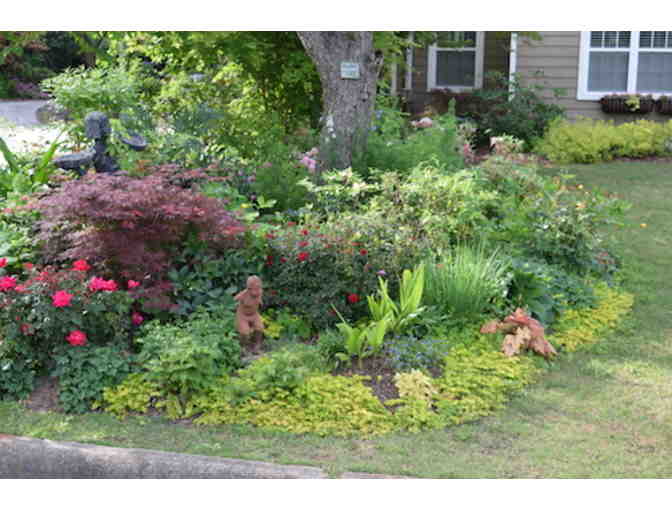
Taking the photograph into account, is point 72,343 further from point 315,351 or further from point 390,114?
point 390,114

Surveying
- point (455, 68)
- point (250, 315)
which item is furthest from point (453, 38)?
point (250, 315)

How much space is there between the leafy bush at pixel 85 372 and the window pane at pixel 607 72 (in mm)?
11761

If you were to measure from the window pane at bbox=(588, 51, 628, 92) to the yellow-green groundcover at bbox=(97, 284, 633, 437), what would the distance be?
Result: 1060cm

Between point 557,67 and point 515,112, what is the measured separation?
5.53 feet

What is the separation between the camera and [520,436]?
4.21 m

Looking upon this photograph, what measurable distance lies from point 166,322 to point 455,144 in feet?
16.4

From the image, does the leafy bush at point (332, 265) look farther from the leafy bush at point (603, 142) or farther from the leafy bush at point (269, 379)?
the leafy bush at point (603, 142)

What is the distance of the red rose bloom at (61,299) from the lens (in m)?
4.53

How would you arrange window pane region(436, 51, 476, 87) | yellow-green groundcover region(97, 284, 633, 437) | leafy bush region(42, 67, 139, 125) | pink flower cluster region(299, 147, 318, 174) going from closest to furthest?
yellow-green groundcover region(97, 284, 633, 437) < pink flower cluster region(299, 147, 318, 174) < leafy bush region(42, 67, 139, 125) < window pane region(436, 51, 476, 87)

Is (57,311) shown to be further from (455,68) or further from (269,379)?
(455,68)

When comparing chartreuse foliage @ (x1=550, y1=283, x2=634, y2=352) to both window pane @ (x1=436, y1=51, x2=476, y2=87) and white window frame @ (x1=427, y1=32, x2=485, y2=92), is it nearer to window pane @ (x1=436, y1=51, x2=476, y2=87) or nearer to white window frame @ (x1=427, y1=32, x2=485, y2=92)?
white window frame @ (x1=427, y1=32, x2=485, y2=92)

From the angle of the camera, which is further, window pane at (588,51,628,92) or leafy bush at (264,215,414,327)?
window pane at (588,51,628,92)

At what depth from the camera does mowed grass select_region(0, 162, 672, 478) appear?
12.8 ft

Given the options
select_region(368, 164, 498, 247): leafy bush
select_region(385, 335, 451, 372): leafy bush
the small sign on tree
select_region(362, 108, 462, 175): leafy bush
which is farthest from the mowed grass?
the small sign on tree
